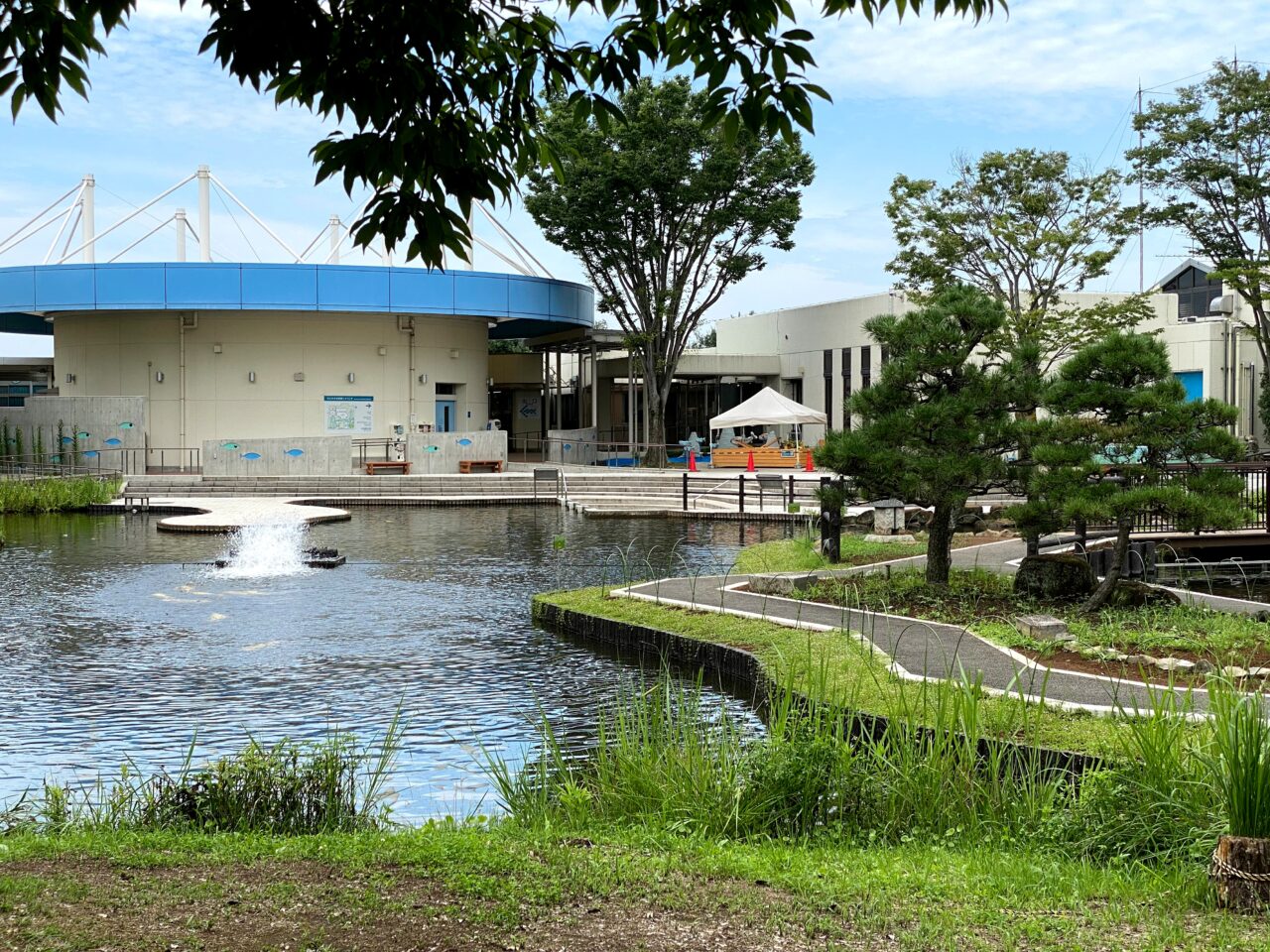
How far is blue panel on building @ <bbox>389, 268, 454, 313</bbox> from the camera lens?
3966 centimetres

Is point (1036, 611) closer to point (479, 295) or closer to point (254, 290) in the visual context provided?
point (479, 295)

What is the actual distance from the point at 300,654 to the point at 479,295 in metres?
29.2

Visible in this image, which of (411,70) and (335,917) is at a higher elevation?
(411,70)

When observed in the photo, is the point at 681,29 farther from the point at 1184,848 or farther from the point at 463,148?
the point at 1184,848

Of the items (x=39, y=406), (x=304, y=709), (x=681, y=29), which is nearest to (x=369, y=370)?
(x=39, y=406)

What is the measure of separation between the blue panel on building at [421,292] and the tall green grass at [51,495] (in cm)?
1225

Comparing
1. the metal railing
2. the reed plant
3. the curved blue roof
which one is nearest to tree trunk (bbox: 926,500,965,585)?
the reed plant

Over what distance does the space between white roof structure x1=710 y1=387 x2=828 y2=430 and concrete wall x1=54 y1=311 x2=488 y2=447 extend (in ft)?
35.7

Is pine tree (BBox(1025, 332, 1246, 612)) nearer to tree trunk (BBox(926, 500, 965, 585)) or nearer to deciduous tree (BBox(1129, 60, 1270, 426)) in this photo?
tree trunk (BBox(926, 500, 965, 585))

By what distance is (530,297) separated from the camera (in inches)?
1619

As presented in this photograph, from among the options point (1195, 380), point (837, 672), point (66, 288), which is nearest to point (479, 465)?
point (66, 288)

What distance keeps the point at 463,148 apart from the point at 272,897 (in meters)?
2.92

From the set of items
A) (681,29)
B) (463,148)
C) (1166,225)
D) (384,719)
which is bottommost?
(384,719)

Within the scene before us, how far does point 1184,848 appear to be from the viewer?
212 inches
